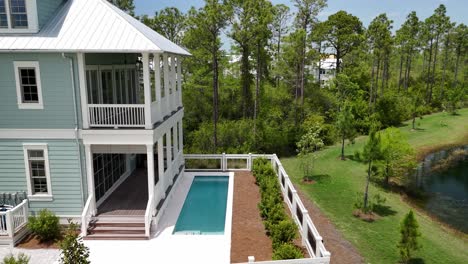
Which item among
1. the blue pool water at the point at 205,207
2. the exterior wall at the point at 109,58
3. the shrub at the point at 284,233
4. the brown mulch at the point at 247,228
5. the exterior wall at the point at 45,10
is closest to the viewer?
the brown mulch at the point at 247,228

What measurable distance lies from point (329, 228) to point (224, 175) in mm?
7327

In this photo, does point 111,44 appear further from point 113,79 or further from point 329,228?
point 329,228

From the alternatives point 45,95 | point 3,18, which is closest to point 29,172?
point 45,95

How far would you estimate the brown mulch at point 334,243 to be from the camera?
12.6 metres

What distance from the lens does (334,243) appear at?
1379 cm

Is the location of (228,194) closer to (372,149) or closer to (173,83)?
(173,83)

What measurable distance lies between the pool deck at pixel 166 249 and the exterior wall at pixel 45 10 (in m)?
8.09

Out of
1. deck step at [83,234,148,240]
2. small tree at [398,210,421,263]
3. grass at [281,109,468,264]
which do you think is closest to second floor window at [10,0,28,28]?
deck step at [83,234,148,240]

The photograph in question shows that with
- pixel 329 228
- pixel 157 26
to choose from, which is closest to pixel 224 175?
pixel 329 228

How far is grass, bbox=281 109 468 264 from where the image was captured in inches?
531

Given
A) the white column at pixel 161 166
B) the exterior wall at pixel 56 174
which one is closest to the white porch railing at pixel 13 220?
the exterior wall at pixel 56 174

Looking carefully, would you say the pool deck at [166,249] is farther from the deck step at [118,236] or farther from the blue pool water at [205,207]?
the blue pool water at [205,207]

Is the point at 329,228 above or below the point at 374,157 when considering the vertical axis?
below

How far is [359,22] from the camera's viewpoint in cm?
4216
